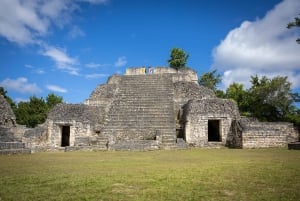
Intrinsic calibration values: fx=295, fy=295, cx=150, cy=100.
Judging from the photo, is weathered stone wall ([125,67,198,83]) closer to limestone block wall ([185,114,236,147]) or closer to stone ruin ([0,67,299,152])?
stone ruin ([0,67,299,152])

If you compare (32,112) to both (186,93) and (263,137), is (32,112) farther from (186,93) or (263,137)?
(263,137)

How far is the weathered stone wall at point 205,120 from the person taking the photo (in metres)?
16.5

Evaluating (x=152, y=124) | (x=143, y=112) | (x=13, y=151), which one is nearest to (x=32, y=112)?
(x=143, y=112)

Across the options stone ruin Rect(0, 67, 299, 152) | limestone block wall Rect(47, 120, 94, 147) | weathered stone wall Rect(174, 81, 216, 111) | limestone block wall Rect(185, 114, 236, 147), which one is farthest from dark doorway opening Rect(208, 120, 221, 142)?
limestone block wall Rect(47, 120, 94, 147)

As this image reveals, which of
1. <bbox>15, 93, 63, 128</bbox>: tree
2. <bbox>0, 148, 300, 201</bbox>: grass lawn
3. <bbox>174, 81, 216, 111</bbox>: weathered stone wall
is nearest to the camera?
<bbox>0, 148, 300, 201</bbox>: grass lawn

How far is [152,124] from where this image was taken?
17359 millimetres

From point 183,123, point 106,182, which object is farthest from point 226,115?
point 106,182

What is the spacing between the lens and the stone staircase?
650 inches

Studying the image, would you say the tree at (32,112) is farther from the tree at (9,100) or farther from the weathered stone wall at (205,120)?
the weathered stone wall at (205,120)

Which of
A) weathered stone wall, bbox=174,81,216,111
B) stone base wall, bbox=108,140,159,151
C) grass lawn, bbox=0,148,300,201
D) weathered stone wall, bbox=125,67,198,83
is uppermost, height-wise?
weathered stone wall, bbox=125,67,198,83

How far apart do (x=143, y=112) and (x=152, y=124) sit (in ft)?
5.19

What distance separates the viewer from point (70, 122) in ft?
57.1

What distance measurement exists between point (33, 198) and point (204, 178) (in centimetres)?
314

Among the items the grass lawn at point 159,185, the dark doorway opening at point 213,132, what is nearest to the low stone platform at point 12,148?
the grass lawn at point 159,185
